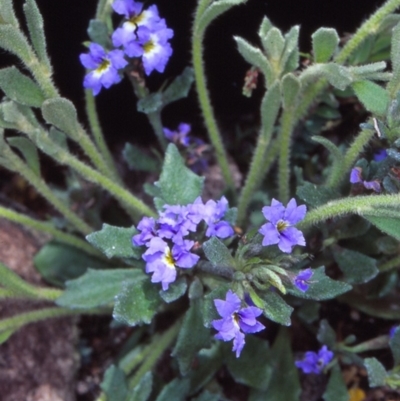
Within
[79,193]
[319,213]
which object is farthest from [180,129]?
[319,213]

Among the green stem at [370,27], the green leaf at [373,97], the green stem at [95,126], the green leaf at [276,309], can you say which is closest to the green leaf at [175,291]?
the green leaf at [276,309]

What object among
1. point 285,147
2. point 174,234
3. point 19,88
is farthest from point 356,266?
point 19,88

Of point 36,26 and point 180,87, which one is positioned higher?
point 36,26

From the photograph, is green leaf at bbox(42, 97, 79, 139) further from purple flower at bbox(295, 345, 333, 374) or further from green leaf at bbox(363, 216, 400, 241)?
purple flower at bbox(295, 345, 333, 374)

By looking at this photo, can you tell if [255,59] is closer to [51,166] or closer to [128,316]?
[128,316]

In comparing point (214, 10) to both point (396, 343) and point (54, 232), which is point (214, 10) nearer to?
point (54, 232)

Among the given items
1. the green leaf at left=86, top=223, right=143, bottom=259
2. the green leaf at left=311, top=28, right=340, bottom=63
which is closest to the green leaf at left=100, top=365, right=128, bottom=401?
the green leaf at left=86, top=223, right=143, bottom=259
